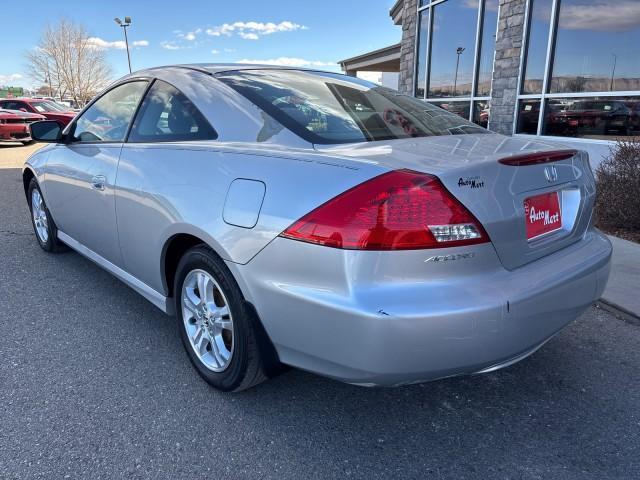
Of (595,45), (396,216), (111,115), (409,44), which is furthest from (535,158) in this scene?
(409,44)

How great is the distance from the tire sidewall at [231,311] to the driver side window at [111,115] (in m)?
1.13

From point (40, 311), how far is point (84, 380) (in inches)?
43.0

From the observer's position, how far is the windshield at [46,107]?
17.8 meters

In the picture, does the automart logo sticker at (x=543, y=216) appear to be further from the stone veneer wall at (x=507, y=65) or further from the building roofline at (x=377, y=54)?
the building roofline at (x=377, y=54)

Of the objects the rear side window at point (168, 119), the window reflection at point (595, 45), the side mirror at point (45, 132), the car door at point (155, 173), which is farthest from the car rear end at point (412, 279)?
the window reflection at point (595, 45)

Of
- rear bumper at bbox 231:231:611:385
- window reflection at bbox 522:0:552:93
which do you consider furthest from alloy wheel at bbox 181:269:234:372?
window reflection at bbox 522:0:552:93

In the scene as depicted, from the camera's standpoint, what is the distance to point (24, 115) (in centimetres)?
1563

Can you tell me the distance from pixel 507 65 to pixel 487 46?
1038mm

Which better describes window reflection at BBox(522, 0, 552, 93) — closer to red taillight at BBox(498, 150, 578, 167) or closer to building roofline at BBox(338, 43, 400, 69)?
red taillight at BBox(498, 150, 578, 167)

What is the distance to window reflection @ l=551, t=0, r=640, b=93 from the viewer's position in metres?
6.94

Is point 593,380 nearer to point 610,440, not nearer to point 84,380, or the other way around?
point 610,440

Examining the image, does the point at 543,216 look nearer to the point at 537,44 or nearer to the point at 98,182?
the point at 98,182

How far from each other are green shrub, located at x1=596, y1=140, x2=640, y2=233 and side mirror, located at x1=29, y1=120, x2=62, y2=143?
538cm

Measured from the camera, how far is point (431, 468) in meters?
1.93
